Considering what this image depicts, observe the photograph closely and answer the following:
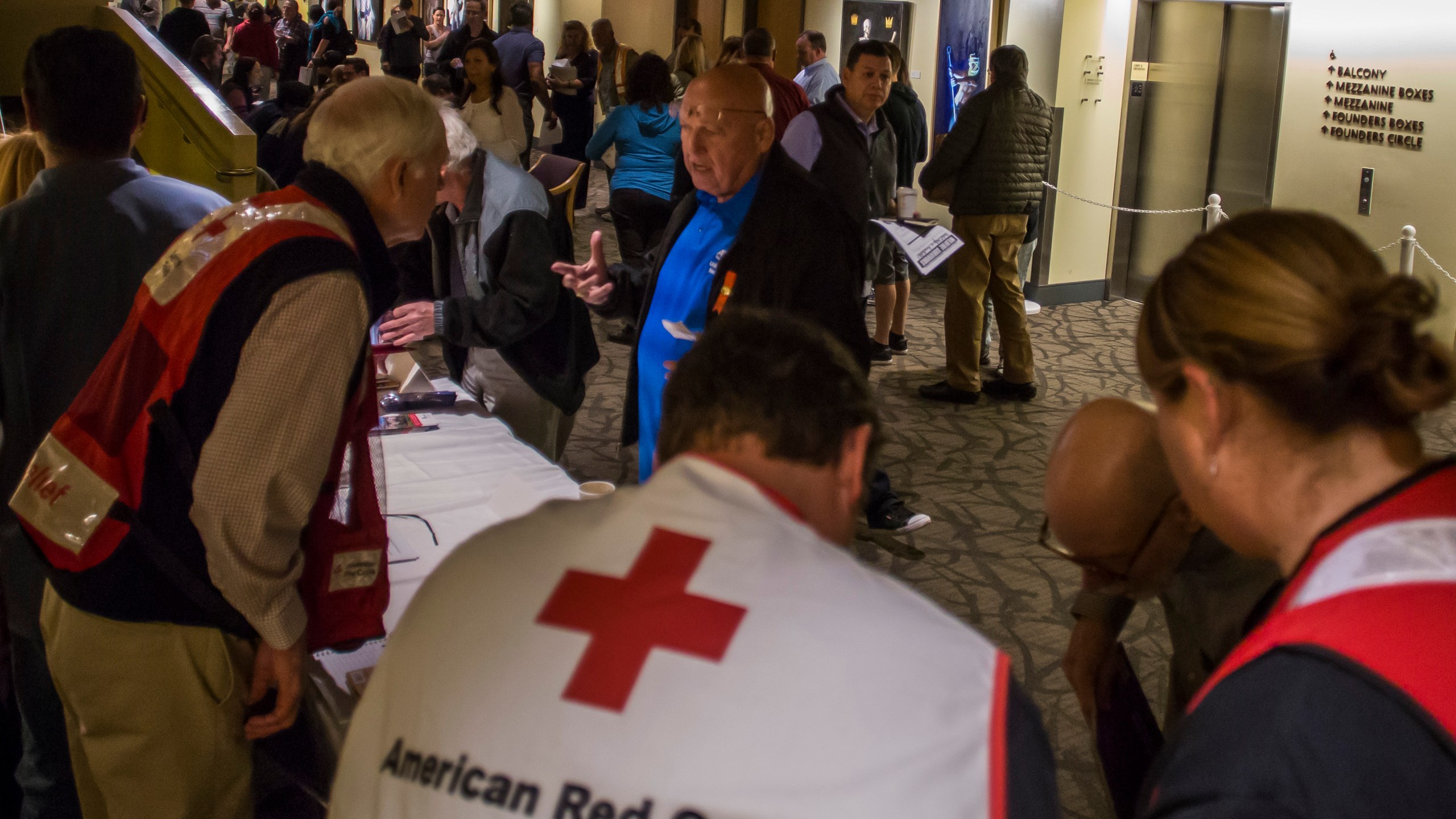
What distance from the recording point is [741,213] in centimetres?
281

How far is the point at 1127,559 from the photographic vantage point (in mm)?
1405

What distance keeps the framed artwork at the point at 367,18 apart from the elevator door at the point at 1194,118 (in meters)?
11.9

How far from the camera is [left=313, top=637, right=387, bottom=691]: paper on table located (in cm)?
186

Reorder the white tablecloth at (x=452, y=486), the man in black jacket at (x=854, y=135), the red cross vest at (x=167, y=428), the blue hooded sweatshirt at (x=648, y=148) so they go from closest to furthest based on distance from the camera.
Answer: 1. the red cross vest at (x=167, y=428)
2. the white tablecloth at (x=452, y=486)
3. the man in black jacket at (x=854, y=135)
4. the blue hooded sweatshirt at (x=648, y=148)

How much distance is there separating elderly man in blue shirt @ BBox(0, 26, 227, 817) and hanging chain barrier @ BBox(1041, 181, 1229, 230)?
569 centimetres

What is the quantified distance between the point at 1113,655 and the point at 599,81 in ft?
28.2

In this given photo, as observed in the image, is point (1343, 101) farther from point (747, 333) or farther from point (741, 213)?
point (747, 333)

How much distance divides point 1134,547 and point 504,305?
81.1 inches

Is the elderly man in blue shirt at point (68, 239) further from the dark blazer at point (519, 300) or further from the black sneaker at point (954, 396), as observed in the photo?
the black sneaker at point (954, 396)

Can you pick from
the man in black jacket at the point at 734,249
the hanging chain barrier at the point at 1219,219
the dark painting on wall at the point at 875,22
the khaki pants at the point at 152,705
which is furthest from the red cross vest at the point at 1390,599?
the dark painting on wall at the point at 875,22

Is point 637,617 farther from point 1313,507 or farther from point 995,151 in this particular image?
point 995,151

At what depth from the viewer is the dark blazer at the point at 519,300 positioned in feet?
10.2

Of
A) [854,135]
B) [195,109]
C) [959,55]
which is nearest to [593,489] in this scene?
[195,109]

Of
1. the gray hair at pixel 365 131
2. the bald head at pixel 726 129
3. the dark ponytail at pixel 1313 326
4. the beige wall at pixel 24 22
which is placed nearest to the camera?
the dark ponytail at pixel 1313 326
